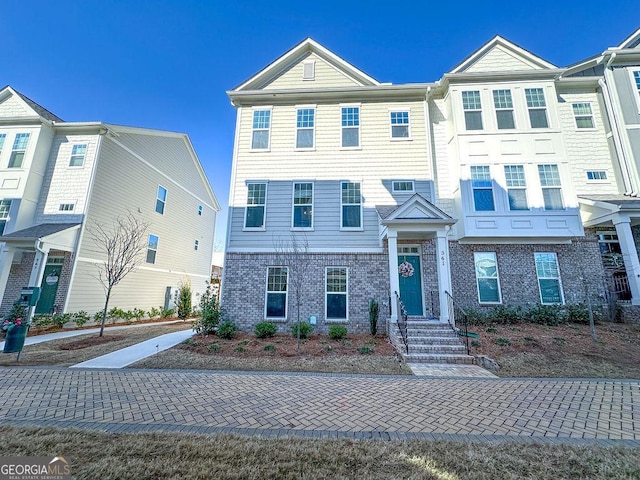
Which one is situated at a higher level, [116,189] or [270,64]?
[270,64]

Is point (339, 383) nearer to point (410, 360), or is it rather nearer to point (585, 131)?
point (410, 360)

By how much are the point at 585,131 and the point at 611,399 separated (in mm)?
12908

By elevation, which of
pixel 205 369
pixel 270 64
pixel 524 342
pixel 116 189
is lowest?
pixel 205 369

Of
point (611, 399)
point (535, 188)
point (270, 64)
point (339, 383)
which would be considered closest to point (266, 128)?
point (270, 64)

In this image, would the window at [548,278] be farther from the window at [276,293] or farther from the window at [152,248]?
the window at [152,248]

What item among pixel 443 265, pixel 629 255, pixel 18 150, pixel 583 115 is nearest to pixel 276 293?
pixel 443 265

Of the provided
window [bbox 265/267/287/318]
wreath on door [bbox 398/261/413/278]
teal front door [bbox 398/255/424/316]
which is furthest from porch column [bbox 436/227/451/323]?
window [bbox 265/267/287/318]

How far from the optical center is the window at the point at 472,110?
11797mm

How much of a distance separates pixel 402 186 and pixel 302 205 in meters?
4.38

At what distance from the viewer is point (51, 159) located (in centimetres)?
1423

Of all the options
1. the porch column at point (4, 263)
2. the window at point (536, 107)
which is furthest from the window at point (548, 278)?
the porch column at point (4, 263)

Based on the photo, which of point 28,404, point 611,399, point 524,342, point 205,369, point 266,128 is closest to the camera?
point 28,404

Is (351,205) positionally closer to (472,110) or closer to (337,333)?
(337,333)

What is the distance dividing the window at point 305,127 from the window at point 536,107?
944 centimetres
